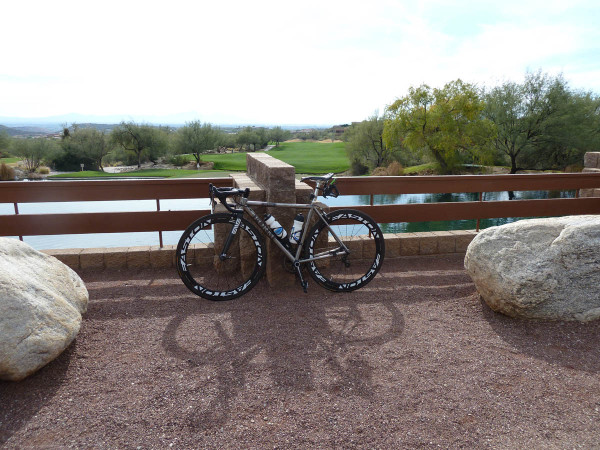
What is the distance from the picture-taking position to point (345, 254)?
4.87 meters

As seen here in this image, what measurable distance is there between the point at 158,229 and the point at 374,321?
10.3 feet

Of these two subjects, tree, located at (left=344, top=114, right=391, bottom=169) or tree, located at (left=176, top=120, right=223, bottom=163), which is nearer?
tree, located at (left=344, top=114, right=391, bottom=169)

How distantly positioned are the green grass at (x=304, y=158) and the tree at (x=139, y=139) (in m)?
6.73

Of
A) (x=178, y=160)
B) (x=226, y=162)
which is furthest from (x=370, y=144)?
(x=178, y=160)

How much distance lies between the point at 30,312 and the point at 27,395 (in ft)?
1.78

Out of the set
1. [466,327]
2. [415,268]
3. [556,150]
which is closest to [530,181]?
[415,268]

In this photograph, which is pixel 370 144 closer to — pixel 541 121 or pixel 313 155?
pixel 541 121

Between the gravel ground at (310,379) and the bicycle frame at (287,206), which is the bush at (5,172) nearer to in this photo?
the gravel ground at (310,379)

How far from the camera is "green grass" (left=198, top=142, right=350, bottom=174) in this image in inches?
2357

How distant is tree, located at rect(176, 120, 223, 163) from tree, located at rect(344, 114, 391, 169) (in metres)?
22.1

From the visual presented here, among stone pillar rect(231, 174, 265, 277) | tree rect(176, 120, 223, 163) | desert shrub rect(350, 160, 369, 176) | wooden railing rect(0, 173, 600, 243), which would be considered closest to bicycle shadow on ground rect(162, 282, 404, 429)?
stone pillar rect(231, 174, 265, 277)

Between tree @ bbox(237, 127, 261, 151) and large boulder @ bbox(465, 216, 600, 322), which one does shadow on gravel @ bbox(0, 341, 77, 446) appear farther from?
tree @ bbox(237, 127, 261, 151)

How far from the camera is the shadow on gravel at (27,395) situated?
268cm

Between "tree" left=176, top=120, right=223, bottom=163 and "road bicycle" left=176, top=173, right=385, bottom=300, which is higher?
"tree" left=176, top=120, right=223, bottom=163
